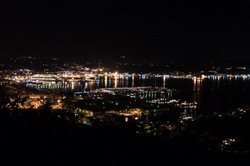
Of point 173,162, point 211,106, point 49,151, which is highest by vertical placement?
point 49,151

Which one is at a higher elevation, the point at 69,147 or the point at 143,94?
the point at 69,147

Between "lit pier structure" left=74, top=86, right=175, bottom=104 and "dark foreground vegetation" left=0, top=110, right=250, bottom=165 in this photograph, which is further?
"lit pier structure" left=74, top=86, right=175, bottom=104

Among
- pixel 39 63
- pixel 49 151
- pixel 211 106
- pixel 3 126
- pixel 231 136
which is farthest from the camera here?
pixel 39 63

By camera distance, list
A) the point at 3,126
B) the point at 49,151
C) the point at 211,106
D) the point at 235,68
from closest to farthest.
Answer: the point at 49,151
the point at 3,126
the point at 211,106
the point at 235,68

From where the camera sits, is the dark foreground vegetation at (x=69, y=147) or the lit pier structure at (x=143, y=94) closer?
the dark foreground vegetation at (x=69, y=147)

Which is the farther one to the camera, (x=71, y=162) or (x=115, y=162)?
(x=115, y=162)

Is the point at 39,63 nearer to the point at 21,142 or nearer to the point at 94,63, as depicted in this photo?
the point at 94,63

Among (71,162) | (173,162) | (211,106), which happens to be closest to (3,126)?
(71,162)

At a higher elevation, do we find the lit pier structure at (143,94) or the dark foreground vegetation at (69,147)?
the dark foreground vegetation at (69,147)

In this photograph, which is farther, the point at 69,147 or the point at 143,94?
the point at 143,94

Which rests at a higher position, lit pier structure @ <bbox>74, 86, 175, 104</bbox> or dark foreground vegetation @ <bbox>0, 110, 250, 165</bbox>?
dark foreground vegetation @ <bbox>0, 110, 250, 165</bbox>

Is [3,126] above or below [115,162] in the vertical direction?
above
